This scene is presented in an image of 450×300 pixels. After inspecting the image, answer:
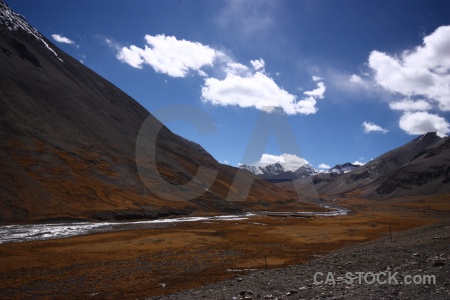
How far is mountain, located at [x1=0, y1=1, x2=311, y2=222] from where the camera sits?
57.4m

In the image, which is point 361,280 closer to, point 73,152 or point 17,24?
point 73,152

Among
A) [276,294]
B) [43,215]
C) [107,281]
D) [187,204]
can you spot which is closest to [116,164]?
[187,204]

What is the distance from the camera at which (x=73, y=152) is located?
79.0m

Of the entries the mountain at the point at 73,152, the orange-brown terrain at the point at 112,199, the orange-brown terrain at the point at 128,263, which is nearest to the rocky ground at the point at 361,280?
the orange-brown terrain at the point at 128,263

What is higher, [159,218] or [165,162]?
[165,162]

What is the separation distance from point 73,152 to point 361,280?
79621mm

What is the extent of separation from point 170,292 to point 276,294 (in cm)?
539

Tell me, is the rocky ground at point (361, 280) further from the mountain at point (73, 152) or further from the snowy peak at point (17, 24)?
the snowy peak at point (17, 24)

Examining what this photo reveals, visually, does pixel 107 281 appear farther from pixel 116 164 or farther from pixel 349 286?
pixel 116 164

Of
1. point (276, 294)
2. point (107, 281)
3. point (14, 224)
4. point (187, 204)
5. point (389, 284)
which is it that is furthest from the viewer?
point (187, 204)

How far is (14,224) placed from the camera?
44.2 metres

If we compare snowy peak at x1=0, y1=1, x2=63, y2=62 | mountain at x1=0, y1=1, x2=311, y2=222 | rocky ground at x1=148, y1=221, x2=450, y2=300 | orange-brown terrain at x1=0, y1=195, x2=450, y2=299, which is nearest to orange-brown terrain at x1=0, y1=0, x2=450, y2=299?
orange-brown terrain at x1=0, y1=195, x2=450, y2=299

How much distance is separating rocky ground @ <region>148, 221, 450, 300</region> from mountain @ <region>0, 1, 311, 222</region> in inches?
1757

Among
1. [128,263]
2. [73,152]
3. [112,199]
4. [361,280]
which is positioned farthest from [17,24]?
[361,280]
